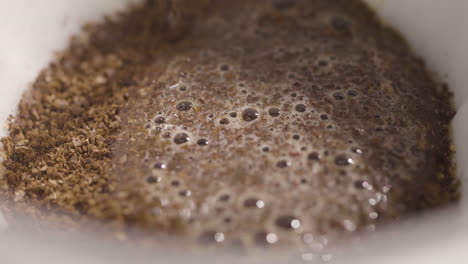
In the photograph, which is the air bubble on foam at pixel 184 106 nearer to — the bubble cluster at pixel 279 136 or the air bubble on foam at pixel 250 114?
the bubble cluster at pixel 279 136

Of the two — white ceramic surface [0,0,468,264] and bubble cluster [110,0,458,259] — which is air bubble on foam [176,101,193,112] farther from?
white ceramic surface [0,0,468,264]

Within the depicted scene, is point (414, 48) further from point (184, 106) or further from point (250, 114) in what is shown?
point (184, 106)

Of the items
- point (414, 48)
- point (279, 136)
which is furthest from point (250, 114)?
point (414, 48)

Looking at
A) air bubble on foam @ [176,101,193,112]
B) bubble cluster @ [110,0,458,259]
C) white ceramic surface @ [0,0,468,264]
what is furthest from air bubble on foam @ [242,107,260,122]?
white ceramic surface @ [0,0,468,264]

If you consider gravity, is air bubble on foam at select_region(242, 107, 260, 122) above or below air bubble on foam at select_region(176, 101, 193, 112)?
above

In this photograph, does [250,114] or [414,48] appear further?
[414,48]

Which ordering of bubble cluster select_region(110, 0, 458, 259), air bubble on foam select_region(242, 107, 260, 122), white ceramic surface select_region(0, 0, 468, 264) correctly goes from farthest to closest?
air bubble on foam select_region(242, 107, 260, 122) < bubble cluster select_region(110, 0, 458, 259) < white ceramic surface select_region(0, 0, 468, 264)

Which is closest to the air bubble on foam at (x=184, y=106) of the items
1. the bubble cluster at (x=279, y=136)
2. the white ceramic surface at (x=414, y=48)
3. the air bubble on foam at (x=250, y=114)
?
the bubble cluster at (x=279, y=136)

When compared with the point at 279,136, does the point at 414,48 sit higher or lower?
higher

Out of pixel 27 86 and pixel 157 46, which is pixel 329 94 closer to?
pixel 157 46
